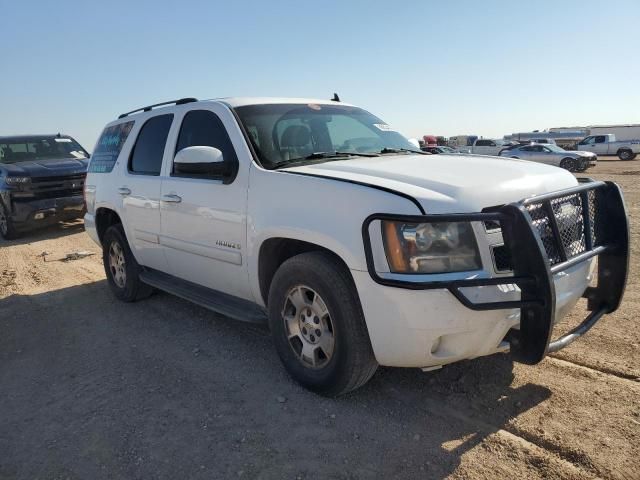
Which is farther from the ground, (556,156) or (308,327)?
(308,327)

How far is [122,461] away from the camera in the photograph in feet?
9.07

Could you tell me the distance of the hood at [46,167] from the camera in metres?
9.94

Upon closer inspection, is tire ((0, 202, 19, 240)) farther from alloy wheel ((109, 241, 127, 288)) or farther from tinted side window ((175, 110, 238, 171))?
tinted side window ((175, 110, 238, 171))

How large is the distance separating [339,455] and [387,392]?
2.32ft

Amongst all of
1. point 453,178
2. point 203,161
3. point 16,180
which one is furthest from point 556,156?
point 203,161

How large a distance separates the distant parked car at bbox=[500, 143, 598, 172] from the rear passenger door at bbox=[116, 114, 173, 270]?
25.0 m

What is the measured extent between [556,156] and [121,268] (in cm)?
2688

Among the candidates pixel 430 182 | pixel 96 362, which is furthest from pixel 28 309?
pixel 430 182

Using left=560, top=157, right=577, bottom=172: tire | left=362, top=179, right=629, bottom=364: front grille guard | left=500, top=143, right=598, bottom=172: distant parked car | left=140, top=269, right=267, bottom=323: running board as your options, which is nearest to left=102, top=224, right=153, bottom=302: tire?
left=140, top=269, right=267, bottom=323: running board

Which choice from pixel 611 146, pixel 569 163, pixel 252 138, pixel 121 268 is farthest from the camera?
pixel 611 146

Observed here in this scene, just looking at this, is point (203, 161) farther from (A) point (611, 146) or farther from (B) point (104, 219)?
(A) point (611, 146)

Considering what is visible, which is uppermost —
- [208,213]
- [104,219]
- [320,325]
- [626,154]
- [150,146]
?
[150,146]

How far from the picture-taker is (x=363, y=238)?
271 centimetres

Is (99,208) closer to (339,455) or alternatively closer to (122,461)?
(122,461)
